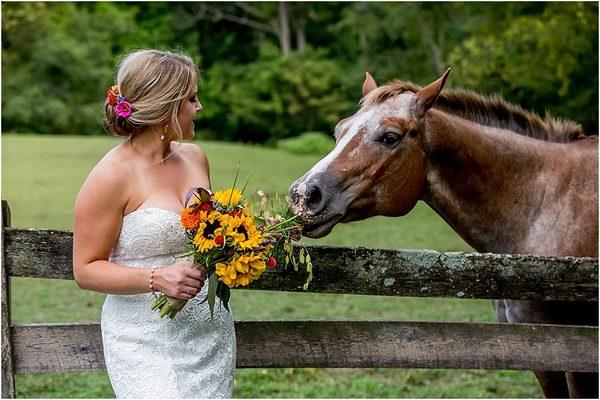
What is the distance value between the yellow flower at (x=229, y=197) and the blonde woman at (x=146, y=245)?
9.5 inches

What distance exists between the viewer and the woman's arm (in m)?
2.93

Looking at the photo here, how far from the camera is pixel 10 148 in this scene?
26281 mm

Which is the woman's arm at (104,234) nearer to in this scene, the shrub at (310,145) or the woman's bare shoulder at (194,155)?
the woman's bare shoulder at (194,155)

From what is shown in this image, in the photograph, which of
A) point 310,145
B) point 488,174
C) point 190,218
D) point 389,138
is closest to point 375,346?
point 389,138

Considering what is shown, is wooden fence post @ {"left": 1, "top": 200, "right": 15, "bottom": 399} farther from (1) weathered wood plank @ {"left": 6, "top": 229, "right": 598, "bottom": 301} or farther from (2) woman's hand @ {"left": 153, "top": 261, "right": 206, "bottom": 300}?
(2) woman's hand @ {"left": 153, "top": 261, "right": 206, "bottom": 300}

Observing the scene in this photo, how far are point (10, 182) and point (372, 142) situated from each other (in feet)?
55.5

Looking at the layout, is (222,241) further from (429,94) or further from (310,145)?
(310,145)

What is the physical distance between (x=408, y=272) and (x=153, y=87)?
1.53m

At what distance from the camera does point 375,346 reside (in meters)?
3.94

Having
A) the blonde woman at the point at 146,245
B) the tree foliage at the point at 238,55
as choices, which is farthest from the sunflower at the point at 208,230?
the tree foliage at the point at 238,55

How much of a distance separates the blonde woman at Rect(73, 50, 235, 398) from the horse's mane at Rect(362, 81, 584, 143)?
1.77 meters

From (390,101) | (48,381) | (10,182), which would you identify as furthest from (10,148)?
(390,101)

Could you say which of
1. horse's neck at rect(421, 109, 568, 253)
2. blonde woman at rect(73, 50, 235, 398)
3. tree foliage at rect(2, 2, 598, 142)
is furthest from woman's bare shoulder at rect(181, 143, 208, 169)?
tree foliage at rect(2, 2, 598, 142)

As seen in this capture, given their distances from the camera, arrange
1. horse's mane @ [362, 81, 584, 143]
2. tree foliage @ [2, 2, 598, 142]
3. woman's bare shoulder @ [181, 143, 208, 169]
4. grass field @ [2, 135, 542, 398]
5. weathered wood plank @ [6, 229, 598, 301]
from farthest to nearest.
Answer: tree foliage @ [2, 2, 598, 142], grass field @ [2, 135, 542, 398], horse's mane @ [362, 81, 584, 143], weathered wood plank @ [6, 229, 598, 301], woman's bare shoulder @ [181, 143, 208, 169]
